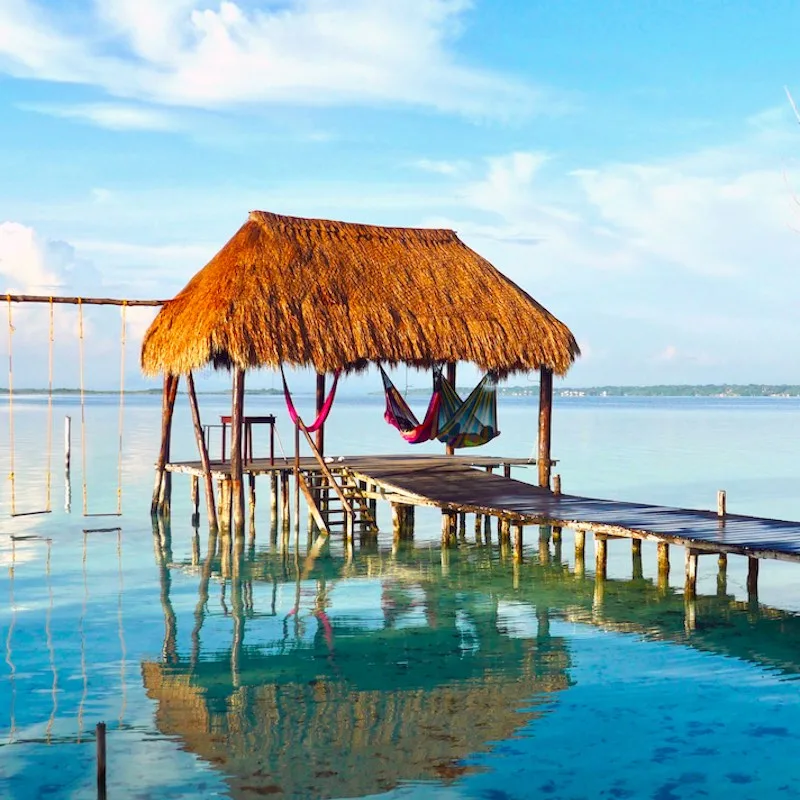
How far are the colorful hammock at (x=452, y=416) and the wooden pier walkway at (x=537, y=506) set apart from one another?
22.1 inches

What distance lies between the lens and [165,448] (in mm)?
15688

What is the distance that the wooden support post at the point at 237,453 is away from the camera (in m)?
13.6

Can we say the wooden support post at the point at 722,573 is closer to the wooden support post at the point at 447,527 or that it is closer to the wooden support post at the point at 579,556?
the wooden support post at the point at 579,556

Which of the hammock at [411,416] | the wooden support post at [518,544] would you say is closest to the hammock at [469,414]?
the hammock at [411,416]

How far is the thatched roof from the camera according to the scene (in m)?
13.6

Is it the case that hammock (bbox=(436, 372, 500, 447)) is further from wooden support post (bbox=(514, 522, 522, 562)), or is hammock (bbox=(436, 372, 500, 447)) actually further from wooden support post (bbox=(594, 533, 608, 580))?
wooden support post (bbox=(594, 533, 608, 580))

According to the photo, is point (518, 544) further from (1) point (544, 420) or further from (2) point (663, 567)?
(1) point (544, 420)

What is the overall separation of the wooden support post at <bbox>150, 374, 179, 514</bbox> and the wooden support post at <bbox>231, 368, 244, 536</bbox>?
1.53 m

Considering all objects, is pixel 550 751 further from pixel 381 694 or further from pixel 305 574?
pixel 305 574

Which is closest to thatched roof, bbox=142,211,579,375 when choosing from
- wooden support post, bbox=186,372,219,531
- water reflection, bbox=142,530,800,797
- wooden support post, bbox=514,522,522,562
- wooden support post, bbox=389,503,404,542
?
wooden support post, bbox=186,372,219,531

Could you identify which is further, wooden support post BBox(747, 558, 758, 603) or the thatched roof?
the thatched roof

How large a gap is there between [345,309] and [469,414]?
2.24 metres

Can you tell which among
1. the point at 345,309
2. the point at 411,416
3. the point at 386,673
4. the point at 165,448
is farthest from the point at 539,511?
the point at 165,448

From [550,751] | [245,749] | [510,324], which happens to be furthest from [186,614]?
[510,324]
